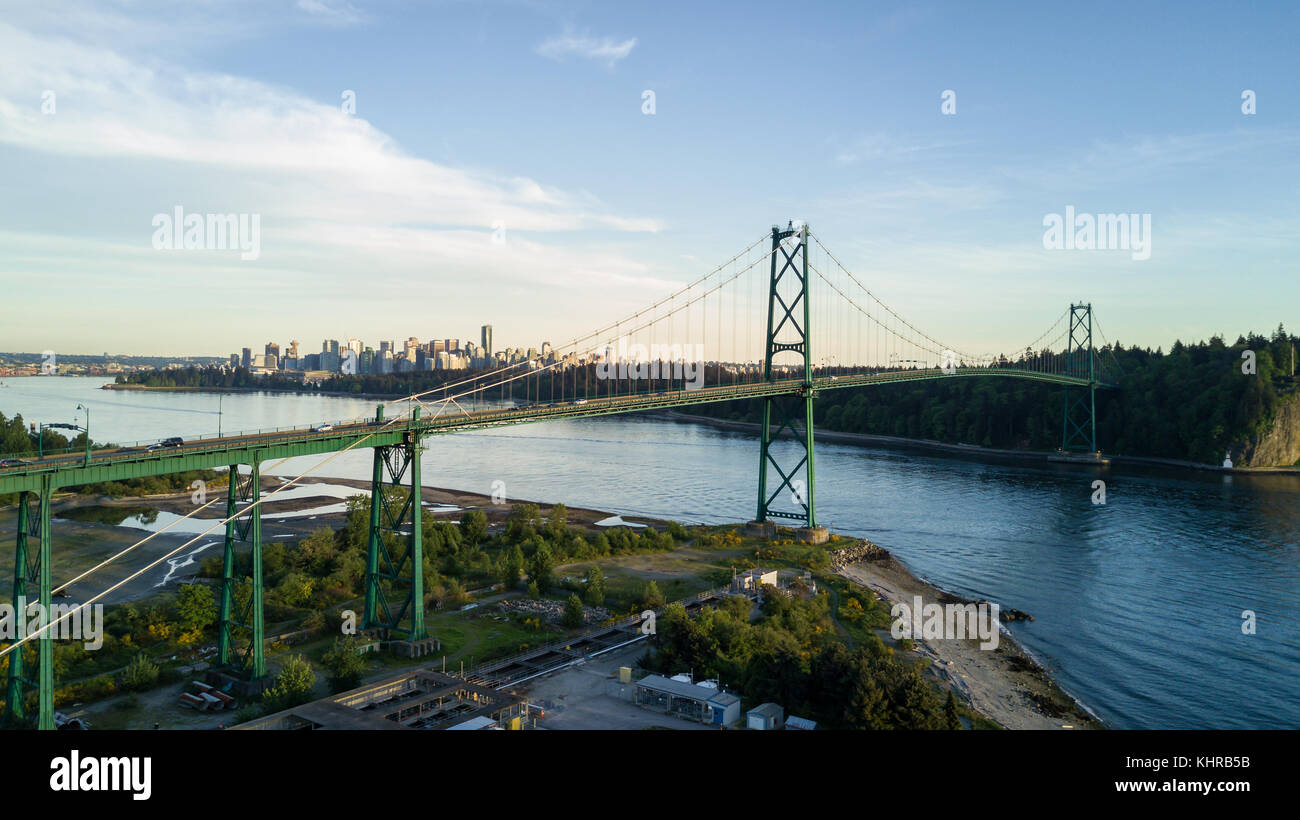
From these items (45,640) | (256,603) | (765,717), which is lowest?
(765,717)

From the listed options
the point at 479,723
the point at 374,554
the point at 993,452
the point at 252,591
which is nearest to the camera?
the point at 479,723

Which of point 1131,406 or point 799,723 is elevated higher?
point 1131,406

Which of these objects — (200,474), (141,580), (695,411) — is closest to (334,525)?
(141,580)

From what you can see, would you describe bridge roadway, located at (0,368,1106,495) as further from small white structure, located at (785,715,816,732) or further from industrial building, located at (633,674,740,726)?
small white structure, located at (785,715,816,732)

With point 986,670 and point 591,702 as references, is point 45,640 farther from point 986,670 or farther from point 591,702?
point 986,670

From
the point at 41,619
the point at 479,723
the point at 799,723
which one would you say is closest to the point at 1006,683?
the point at 799,723

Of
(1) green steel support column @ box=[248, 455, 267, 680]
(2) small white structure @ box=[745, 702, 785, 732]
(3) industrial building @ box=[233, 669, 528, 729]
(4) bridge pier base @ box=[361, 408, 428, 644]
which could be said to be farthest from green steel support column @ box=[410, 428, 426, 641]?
(2) small white structure @ box=[745, 702, 785, 732]
